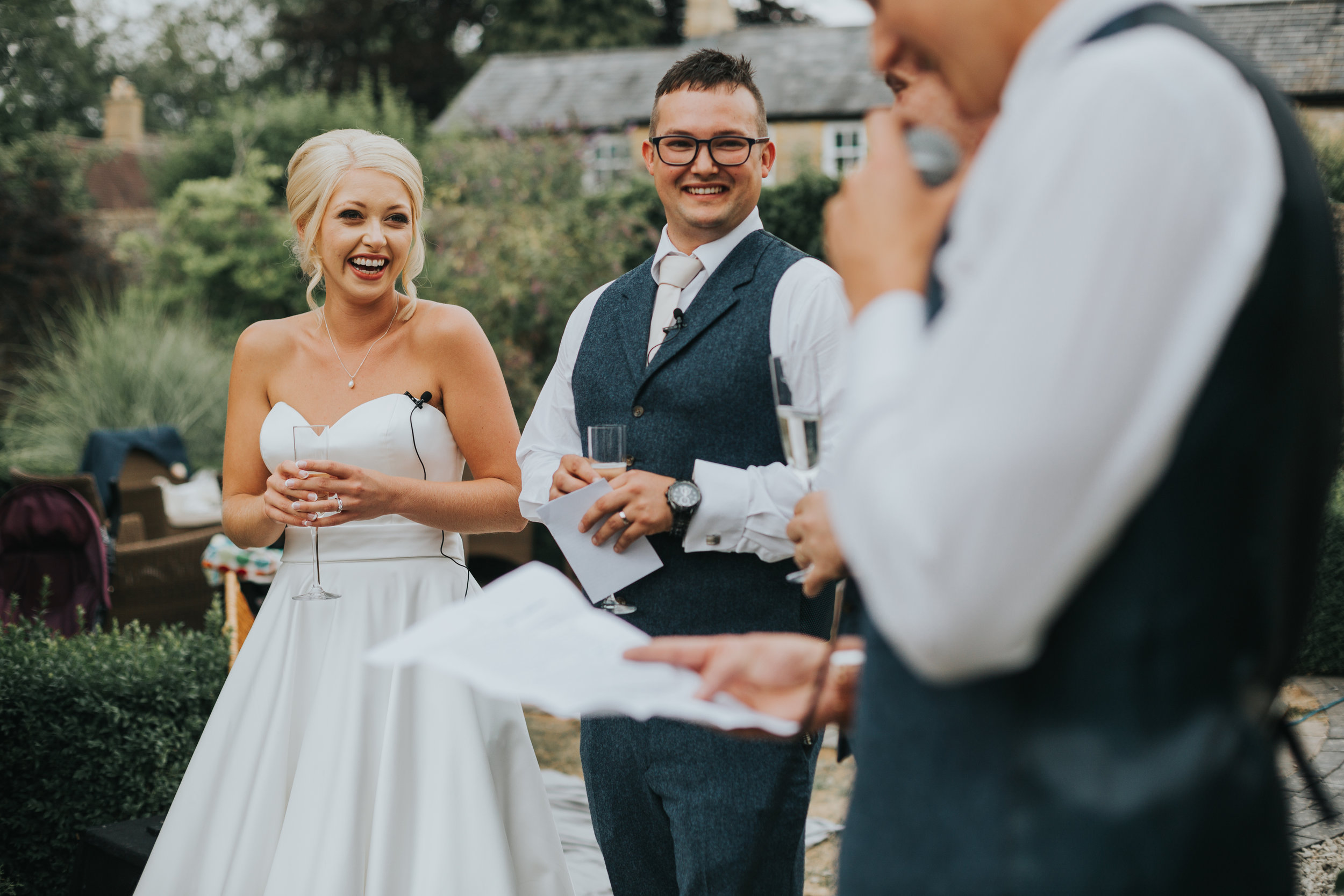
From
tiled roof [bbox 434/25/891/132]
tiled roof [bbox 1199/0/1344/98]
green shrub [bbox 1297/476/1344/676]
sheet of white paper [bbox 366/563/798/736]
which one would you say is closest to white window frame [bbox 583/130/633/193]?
tiled roof [bbox 434/25/891/132]

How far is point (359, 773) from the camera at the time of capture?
2.78 m

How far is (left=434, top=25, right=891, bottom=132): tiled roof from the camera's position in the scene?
2197cm

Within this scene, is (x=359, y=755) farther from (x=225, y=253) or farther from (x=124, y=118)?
(x=124, y=118)

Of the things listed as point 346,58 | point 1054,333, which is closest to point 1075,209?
point 1054,333

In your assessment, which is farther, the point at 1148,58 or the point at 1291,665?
the point at 1291,665

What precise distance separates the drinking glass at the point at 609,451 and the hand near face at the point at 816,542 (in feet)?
2.04

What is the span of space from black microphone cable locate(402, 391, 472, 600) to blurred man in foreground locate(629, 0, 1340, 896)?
89.2 inches

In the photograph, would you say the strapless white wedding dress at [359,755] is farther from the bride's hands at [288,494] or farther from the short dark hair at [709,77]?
the short dark hair at [709,77]

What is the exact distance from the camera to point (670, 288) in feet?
8.55

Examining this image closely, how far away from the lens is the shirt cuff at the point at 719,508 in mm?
2268

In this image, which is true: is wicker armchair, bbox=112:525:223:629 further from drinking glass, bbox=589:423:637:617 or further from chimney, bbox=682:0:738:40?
chimney, bbox=682:0:738:40

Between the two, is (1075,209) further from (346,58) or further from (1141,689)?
(346,58)

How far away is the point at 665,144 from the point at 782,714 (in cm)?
166

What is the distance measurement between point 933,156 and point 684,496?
1360 mm
